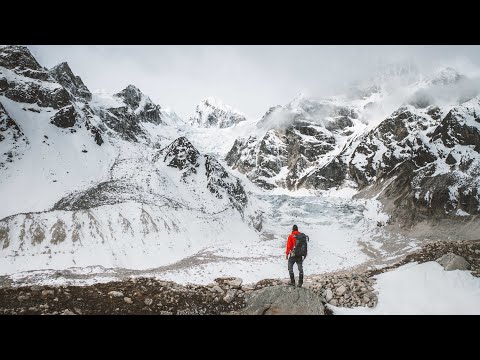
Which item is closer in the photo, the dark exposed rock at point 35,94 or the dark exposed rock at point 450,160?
the dark exposed rock at point 35,94

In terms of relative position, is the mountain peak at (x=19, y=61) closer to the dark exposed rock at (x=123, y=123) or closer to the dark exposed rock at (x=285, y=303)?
the dark exposed rock at (x=123, y=123)

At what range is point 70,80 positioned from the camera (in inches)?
5054

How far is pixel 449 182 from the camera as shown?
10631cm

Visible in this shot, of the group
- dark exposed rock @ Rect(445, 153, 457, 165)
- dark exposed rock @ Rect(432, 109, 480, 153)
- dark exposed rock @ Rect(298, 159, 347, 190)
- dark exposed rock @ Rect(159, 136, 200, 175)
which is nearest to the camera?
dark exposed rock @ Rect(159, 136, 200, 175)

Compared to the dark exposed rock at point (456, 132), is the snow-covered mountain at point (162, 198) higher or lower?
lower

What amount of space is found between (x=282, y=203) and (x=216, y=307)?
422ft

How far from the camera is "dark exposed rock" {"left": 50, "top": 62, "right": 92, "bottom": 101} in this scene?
4929 inches

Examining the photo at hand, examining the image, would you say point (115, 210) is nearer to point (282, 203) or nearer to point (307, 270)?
point (307, 270)

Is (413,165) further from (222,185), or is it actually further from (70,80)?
(70,80)

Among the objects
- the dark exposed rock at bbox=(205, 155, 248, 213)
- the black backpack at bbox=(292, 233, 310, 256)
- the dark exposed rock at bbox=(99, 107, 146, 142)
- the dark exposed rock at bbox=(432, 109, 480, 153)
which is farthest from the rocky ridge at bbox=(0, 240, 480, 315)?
the dark exposed rock at bbox=(432, 109, 480, 153)

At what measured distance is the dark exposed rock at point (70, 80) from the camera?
125 m

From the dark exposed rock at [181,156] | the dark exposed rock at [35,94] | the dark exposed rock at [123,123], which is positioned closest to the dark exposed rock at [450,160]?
the dark exposed rock at [181,156]

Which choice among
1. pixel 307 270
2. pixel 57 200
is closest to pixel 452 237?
pixel 307 270

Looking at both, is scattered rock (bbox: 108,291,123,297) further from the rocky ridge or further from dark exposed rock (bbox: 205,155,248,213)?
dark exposed rock (bbox: 205,155,248,213)
